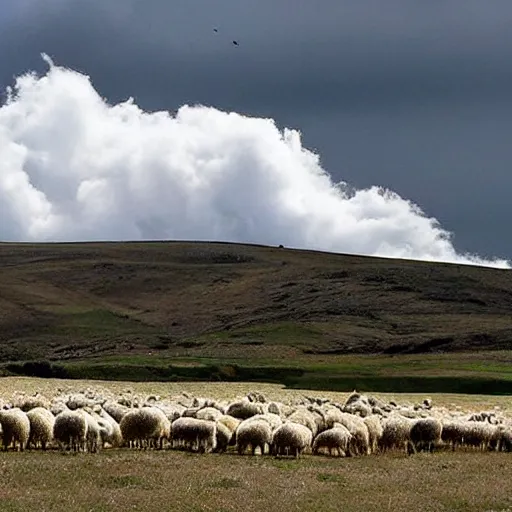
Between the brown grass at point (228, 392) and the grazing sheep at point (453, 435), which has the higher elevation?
the brown grass at point (228, 392)

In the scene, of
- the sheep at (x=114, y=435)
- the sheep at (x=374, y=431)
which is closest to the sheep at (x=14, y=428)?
the sheep at (x=114, y=435)

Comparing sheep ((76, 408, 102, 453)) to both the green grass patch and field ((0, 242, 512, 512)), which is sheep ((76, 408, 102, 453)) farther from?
the green grass patch

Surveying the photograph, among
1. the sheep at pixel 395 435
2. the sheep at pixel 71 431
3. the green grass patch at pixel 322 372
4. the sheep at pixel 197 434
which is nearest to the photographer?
the sheep at pixel 71 431

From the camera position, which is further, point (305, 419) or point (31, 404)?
point (31, 404)

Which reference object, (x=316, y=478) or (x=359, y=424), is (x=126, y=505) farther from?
(x=359, y=424)

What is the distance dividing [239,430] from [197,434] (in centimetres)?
116

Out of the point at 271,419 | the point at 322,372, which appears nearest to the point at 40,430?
the point at 271,419

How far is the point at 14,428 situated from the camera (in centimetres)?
2484

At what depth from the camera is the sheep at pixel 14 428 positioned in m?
24.8

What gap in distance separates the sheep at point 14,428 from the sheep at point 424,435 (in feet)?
36.9

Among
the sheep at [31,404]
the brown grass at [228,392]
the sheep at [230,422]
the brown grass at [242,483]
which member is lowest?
the brown grass at [242,483]

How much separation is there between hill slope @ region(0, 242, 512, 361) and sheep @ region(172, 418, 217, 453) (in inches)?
2468

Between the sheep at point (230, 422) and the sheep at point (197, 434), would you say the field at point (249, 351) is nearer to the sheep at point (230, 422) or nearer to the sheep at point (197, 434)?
the sheep at point (197, 434)

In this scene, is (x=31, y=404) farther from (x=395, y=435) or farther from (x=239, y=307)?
(x=239, y=307)
